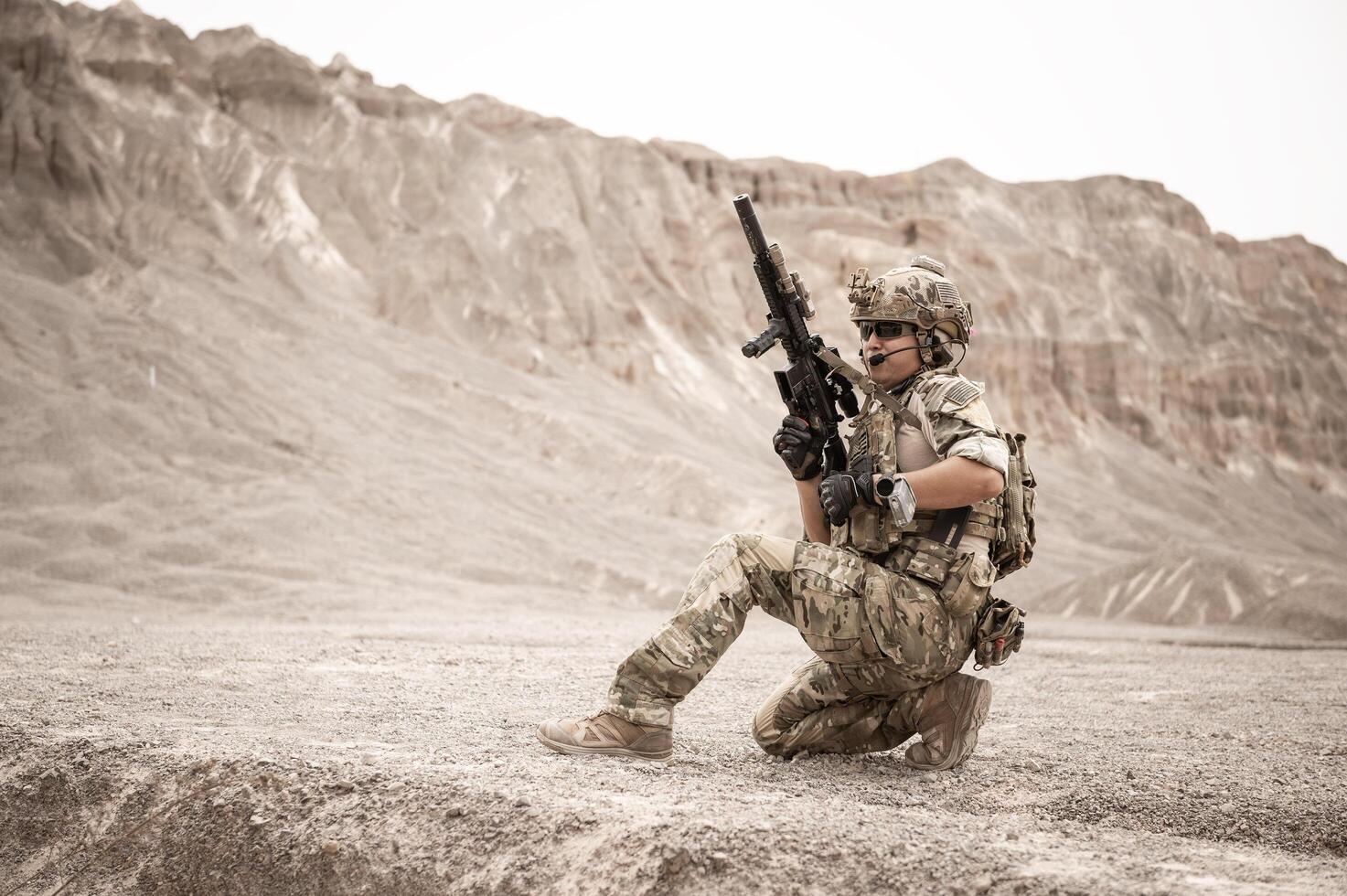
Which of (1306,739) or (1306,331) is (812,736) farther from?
(1306,331)

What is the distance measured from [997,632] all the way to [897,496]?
0.66 m

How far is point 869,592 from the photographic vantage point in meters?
3.75

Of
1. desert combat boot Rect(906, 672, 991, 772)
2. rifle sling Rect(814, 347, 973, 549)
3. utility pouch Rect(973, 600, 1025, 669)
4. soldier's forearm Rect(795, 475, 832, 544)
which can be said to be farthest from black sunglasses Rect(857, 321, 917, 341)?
desert combat boot Rect(906, 672, 991, 772)

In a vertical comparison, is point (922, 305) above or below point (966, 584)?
above

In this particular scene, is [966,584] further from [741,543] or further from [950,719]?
[741,543]

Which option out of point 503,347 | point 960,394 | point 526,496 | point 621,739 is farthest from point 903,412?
point 503,347

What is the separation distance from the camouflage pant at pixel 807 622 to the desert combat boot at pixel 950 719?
11cm

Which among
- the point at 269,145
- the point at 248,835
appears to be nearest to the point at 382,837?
the point at 248,835

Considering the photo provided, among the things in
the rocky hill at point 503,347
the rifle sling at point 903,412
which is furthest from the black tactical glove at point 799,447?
the rocky hill at point 503,347

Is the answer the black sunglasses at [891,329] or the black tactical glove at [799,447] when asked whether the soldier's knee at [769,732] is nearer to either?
the black tactical glove at [799,447]

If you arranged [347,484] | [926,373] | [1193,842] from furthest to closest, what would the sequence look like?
[347,484] → [926,373] → [1193,842]

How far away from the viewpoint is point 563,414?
30016 mm

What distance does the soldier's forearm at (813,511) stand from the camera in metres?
4.12

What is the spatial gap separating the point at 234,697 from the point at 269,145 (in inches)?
1377
